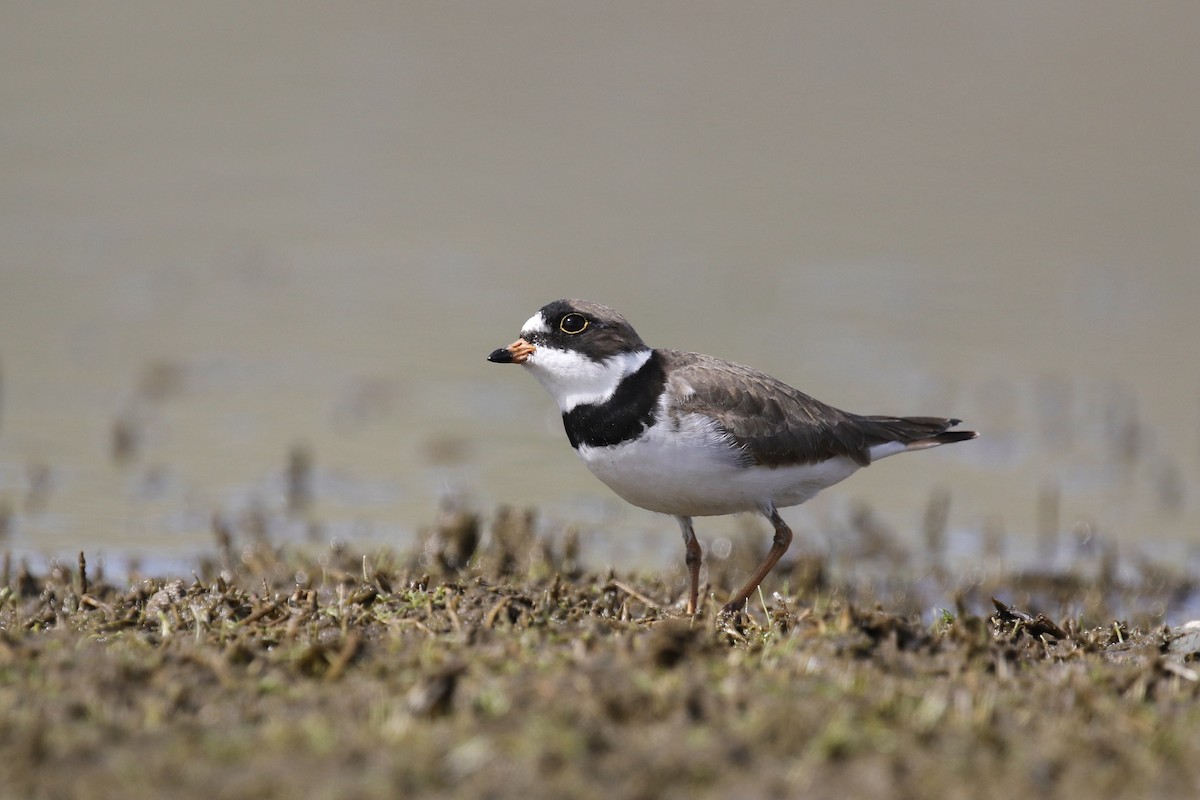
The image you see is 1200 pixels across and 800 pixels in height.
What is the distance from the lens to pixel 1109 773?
4016 millimetres

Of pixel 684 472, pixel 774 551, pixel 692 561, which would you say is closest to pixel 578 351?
pixel 684 472

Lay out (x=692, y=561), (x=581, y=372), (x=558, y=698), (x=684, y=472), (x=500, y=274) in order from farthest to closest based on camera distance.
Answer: (x=500, y=274) < (x=692, y=561) < (x=581, y=372) < (x=684, y=472) < (x=558, y=698)

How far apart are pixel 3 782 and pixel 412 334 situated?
11.2 meters

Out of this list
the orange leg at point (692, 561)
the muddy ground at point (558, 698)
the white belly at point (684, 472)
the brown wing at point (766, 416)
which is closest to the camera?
the muddy ground at point (558, 698)

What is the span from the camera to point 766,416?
7094mm

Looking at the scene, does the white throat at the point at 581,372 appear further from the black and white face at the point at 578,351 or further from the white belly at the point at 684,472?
the white belly at the point at 684,472

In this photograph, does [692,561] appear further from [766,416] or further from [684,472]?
[766,416]

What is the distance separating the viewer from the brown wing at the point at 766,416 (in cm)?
693

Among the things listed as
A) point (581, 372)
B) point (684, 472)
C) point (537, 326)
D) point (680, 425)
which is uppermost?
point (537, 326)

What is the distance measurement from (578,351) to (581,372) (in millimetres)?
109

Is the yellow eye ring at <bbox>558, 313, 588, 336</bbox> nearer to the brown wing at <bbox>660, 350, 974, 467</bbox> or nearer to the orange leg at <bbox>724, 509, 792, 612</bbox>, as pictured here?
the brown wing at <bbox>660, 350, 974, 467</bbox>

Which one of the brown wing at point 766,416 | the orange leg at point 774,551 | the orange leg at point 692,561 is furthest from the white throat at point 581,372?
the orange leg at point 774,551

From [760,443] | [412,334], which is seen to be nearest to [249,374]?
[412,334]

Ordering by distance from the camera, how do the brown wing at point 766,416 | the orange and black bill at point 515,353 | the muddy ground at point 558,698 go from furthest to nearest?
the orange and black bill at point 515,353
the brown wing at point 766,416
the muddy ground at point 558,698
